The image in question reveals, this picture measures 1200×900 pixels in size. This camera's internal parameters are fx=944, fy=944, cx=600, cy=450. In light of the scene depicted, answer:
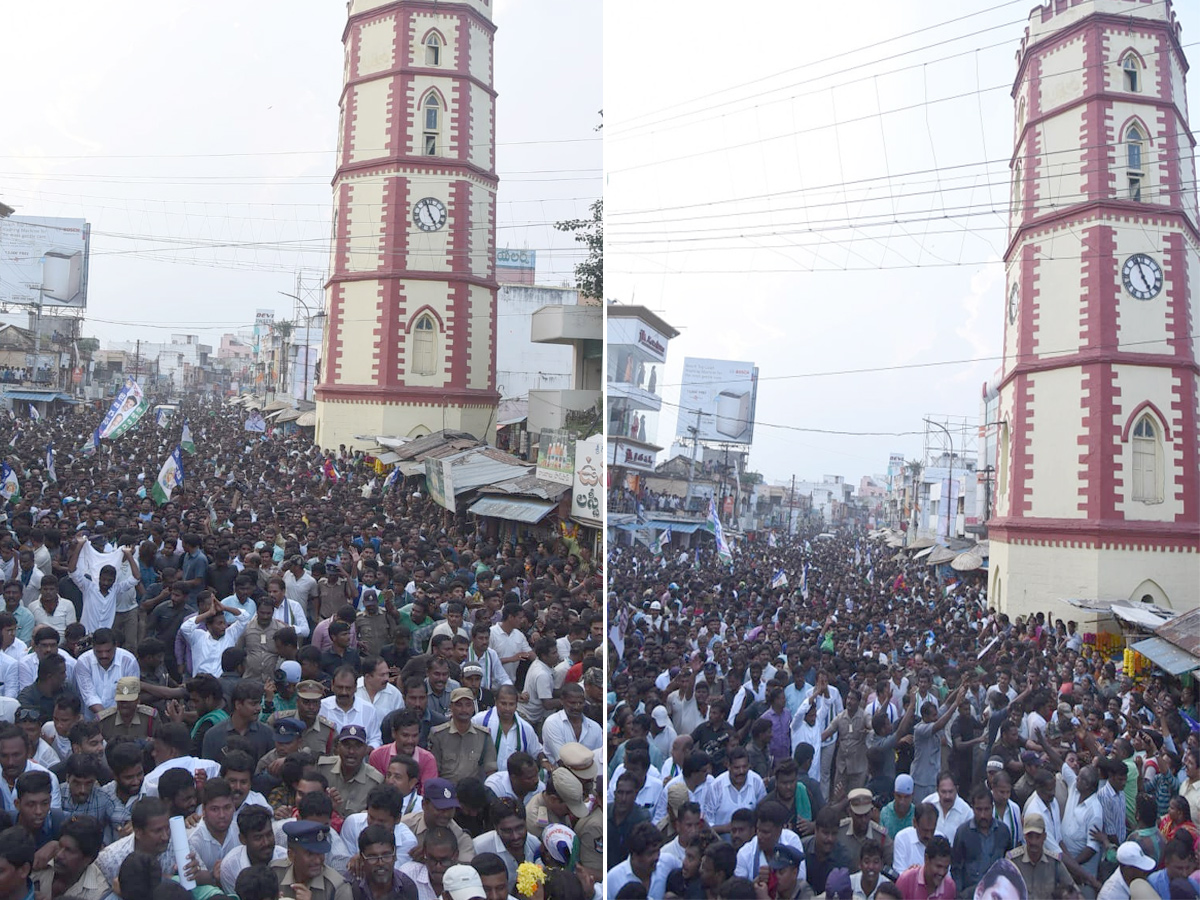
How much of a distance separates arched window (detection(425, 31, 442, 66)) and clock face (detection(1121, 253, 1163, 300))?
2102cm

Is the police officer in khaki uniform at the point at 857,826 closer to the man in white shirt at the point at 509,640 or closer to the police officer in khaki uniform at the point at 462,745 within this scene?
the police officer in khaki uniform at the point at 462,745

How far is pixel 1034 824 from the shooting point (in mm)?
5461

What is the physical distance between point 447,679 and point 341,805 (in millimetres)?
1524

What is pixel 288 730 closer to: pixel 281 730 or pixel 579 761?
pixel 281 730

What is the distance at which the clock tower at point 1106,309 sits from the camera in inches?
631

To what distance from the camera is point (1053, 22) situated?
17.4 meters

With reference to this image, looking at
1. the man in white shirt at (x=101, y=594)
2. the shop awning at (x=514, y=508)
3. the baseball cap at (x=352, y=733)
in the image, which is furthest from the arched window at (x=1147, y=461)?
the man in white shirt at (x=101, y=594)

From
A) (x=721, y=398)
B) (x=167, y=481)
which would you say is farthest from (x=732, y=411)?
(x=167, y=481)

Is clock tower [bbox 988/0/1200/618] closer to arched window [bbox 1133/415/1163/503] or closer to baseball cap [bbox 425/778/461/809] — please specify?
arched window [bbox 1133/415/1163/503]

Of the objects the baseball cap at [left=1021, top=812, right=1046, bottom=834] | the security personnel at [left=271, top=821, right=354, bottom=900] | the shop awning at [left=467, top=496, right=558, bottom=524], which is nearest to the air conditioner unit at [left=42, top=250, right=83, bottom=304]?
the shop awning at [left=467, top=496, right=558, bottom=524]

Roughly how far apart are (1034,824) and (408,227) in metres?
26.5

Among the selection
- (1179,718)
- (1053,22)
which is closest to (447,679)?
(1179,718)

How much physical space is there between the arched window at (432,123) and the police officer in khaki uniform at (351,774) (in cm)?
2670

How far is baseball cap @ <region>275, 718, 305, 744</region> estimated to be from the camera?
17.2 ft
